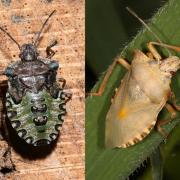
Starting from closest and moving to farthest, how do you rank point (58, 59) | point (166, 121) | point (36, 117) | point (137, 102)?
point (36, 117) < point (58, 59) < point (166, 121) < point (137, 102)

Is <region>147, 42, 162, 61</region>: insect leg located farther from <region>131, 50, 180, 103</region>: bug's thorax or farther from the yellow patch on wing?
the yellow patch on wing

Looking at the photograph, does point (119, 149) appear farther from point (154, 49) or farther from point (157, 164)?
point (154, 49)

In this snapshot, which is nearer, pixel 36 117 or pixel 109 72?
pixel 36 117

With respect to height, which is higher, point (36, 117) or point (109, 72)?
point (109, 72)

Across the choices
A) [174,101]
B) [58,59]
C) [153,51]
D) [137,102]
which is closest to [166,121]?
[174,101]

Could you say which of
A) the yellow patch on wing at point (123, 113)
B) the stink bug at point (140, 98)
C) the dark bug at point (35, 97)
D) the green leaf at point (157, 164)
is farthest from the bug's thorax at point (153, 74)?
the dark bug at point (35, 97)
